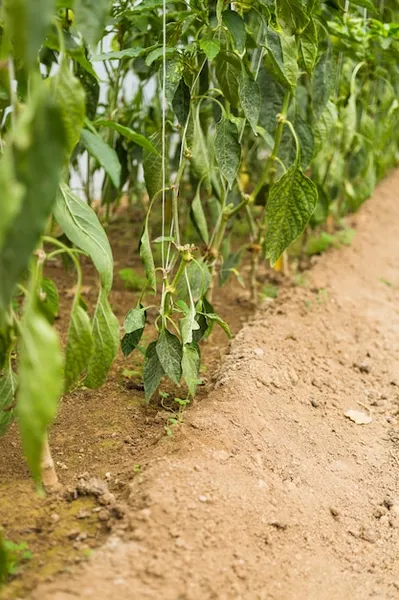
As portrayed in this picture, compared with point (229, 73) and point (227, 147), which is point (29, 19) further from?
point (229, 73)

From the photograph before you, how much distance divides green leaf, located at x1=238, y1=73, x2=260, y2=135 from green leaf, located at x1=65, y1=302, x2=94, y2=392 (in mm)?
763

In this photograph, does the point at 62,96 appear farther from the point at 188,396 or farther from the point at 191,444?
the point at 188,396

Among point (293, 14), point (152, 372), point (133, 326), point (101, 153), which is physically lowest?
point (152, 372)

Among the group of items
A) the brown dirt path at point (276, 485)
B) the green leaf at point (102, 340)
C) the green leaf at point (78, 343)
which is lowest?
the brown dirt path at point (276, 485)

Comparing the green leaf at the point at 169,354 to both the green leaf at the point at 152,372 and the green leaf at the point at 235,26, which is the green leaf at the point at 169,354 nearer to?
the green leaf at the point at 152,372

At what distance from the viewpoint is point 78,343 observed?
48.5 inches

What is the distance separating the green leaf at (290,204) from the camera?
183 centimetres

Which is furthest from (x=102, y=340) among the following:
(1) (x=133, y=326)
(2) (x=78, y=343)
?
(1) (x=133, y=326)

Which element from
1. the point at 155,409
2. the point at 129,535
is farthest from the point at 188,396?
the point at 129,535

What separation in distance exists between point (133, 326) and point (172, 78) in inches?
22.4

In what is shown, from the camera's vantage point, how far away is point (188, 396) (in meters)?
1.85

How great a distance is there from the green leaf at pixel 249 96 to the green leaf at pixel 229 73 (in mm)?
40

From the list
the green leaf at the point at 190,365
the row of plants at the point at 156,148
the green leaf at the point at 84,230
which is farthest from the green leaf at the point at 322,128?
the green leaf at the point at 84,230

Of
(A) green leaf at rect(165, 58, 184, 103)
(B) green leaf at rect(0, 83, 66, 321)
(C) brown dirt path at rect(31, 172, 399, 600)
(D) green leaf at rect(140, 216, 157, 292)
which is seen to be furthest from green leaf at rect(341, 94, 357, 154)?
(B) green leaf at rect(0, 83, 66, 321)
